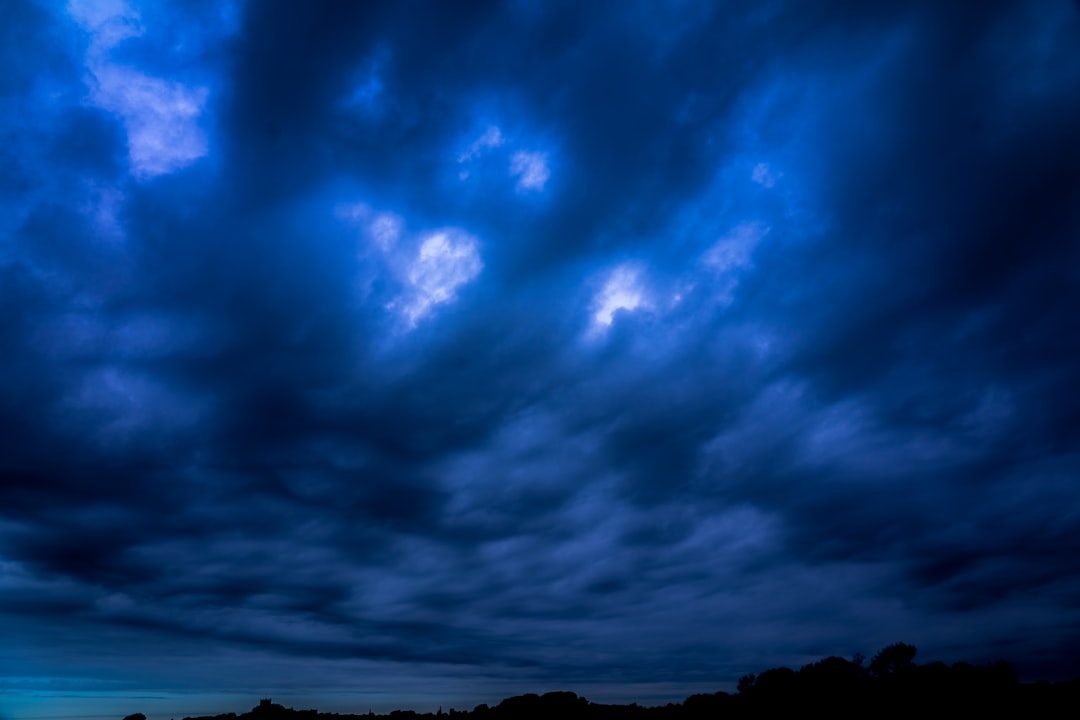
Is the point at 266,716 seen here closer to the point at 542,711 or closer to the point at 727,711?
the point at 542,711

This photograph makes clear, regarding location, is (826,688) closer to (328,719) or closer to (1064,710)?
(1064,710)

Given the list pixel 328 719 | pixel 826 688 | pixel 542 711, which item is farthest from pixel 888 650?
pixel 328 719

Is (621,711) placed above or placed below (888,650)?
below

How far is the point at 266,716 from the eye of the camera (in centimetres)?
9262

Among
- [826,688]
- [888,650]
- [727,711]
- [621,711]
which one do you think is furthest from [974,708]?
[621,711]

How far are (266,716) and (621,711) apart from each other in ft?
179

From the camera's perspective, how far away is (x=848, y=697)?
65.6 metres

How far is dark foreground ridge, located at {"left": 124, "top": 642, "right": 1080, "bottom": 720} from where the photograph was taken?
55.3 metres

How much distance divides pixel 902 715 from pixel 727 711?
22.4 meters

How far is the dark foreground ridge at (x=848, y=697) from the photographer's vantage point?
55344mm

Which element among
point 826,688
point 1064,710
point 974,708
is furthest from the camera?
point 826,688

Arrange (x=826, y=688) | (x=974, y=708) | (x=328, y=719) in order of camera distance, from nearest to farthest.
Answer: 1. (x=974, y=708)
2. (x=826, y=688)
3. (x=328, y=719)

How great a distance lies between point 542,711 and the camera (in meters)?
88.6

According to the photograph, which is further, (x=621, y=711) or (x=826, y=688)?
(x=621, y=711)
